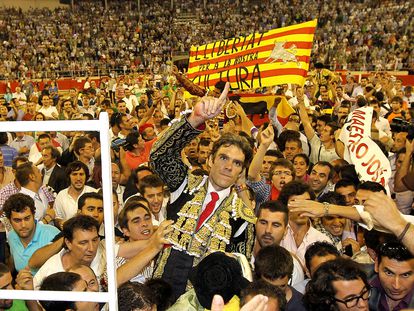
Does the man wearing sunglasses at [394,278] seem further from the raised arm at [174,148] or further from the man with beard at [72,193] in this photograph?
the man with beard at [72,193]

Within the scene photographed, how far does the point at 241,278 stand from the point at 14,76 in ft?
71.2

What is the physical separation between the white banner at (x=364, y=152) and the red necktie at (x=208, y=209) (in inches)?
63.6

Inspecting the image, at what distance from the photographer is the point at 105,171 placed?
139 centimetres

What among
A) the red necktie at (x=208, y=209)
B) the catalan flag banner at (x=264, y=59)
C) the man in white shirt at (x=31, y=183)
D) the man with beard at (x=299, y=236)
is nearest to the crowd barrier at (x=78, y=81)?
the catalan flag banner at (x=264, y=59)

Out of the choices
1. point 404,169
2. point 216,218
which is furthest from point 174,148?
point 404,169

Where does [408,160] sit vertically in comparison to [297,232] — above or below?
above

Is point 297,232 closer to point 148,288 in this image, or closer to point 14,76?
point 148,288

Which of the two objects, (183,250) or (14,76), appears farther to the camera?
(14,76)

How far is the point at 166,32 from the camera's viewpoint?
3025 cm

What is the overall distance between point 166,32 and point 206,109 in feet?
91.8

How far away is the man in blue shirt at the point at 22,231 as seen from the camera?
375cm

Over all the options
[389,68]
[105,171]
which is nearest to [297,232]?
[105,171]

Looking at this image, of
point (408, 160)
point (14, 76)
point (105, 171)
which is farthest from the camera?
point (14, 76)

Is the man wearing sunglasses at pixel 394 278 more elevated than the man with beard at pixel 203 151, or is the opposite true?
the man with beard at pixel 203 151
